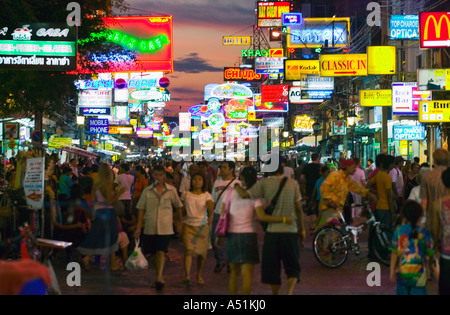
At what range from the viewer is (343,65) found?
25969 millimetres

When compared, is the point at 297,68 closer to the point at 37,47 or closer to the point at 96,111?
the point at 96,111

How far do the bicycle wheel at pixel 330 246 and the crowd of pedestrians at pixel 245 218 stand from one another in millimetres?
269

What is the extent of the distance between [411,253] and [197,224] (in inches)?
162

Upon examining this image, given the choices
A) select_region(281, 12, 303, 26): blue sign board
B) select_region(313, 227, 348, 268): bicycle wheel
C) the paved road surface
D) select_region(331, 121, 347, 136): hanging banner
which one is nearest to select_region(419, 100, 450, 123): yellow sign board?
the paved road surface

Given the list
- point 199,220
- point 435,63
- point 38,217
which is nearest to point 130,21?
point 435,63

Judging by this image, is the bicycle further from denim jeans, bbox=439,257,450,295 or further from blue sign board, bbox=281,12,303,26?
blue sign board, bbox=281,12,303,26

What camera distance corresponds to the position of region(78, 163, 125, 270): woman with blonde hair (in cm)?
1120

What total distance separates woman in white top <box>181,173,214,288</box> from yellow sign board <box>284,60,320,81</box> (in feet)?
71.0

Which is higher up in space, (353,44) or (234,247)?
(353,44)

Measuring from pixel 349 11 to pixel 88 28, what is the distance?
37811 mm

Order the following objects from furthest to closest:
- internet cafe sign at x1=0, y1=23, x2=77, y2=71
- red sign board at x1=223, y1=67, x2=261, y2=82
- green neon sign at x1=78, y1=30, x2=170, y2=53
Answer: red sign board at x1=223, y1=67, x2=261, y2=82, green neon sign at x1=78, y1=30, x2=170, y2=53, internet cafe sign at x1=0, y1=23, x2=77, y2=71

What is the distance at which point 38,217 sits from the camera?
13.0m

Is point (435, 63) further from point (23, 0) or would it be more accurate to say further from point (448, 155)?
point (448, 155)

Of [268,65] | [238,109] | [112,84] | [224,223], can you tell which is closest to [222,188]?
[224,223]
